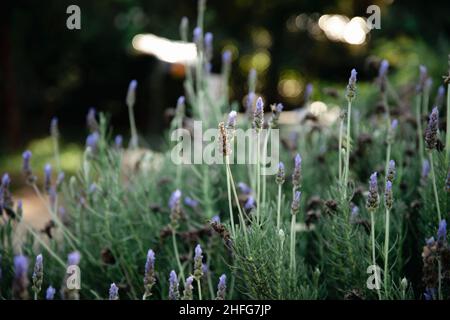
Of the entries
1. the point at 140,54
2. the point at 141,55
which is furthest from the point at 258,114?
the point at 141,55

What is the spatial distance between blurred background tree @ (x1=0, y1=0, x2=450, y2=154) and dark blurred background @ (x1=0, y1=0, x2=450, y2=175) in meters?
0.02

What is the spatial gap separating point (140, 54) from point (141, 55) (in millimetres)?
117

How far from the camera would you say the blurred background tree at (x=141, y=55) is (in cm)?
1102

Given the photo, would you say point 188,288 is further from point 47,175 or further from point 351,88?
point 47,175

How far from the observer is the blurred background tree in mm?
11023

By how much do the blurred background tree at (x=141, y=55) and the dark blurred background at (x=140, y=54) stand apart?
0.9 inches

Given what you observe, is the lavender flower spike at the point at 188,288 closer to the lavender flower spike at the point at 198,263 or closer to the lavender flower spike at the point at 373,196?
the lavender flower spike at the point at 198,263

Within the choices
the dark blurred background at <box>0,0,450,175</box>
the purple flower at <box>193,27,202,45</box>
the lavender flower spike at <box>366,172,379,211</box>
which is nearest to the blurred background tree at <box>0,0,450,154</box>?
the dark blurred background at <box>0,0,450,175</box>

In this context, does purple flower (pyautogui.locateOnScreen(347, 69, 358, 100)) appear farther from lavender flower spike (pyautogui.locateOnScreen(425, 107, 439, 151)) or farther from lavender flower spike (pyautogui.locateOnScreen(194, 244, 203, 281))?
lavender flower spike (pyautogui.locateOnScreen(194, 244, 203, 281))

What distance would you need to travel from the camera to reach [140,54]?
12.2 meters

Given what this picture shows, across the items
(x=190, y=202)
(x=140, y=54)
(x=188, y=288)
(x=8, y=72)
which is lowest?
(x=188, y=288)

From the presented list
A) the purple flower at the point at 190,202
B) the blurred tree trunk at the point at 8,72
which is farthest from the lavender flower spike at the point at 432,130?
the blurred tree trunk at the point at 8,72
